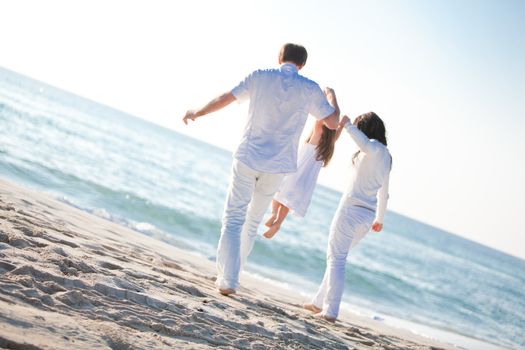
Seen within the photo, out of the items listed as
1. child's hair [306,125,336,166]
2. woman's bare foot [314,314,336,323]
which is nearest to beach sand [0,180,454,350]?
woman's bare foot [314,314,336,323]

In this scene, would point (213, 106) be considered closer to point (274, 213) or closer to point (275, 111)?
point (275, 111)

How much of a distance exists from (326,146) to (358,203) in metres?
0.64

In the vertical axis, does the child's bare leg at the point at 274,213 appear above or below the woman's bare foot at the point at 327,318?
above

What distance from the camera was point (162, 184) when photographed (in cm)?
2234

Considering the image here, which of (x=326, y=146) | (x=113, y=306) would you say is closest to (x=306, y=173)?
(x=326, y=146)

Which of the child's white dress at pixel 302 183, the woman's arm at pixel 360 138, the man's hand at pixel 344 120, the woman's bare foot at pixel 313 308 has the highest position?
the man's hand at pixel 344 120

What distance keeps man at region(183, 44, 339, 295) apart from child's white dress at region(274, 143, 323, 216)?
0.59m

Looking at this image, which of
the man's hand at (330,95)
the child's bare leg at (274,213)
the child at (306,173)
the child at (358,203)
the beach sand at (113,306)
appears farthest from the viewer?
the child's bare leg at (274,213)

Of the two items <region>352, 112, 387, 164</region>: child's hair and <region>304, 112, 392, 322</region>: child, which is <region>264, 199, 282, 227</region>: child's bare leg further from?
<region>352, 112, 387, 164</region>: child's hair

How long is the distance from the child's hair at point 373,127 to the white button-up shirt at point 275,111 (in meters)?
0.66

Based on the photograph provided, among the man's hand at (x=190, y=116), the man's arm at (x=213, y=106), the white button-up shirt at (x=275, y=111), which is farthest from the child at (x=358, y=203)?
the man's hand at (x=190, y=116)

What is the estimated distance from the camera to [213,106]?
4.35 metres

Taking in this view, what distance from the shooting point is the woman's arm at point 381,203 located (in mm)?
5152

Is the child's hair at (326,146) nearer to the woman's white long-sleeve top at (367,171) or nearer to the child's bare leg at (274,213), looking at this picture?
the woman's white long-sleeve top at (367,171)
